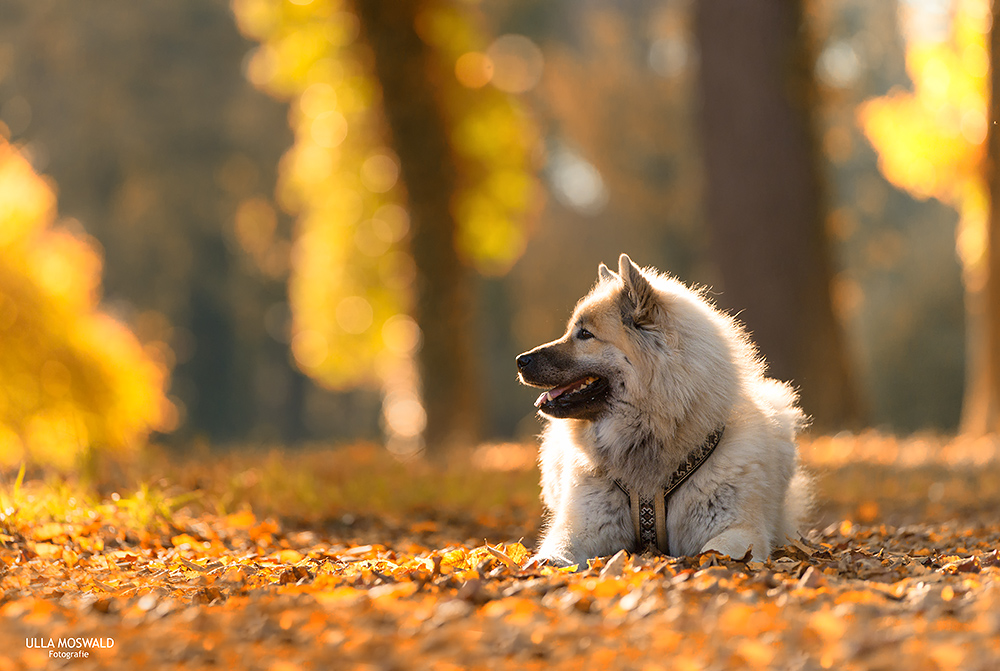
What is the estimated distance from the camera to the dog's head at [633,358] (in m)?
4.58

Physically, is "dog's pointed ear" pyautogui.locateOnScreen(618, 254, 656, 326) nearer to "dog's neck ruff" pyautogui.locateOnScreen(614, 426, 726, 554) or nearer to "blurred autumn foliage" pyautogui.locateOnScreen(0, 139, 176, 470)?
"dog's neck ruff" pyautogui.locateOnScreen(614, 426, 726, 554)

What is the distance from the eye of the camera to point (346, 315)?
19.4 meters

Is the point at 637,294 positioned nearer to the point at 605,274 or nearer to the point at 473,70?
the point at 605,274

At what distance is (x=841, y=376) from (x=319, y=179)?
10555 millimetres

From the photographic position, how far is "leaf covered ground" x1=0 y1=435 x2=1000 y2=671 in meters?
2.81

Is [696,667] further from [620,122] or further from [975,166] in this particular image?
[620,122]

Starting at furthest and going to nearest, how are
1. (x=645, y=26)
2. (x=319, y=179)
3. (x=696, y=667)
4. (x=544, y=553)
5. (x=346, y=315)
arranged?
(x=645, y=26)
(x=346, y=315)
(x=319, y=179)
(x=544, y=553)
(x=696, y=667)

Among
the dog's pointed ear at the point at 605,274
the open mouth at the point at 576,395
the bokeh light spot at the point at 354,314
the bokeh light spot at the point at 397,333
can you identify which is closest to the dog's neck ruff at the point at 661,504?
the open mouth at the point at 576,395

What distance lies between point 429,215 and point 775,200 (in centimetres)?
539

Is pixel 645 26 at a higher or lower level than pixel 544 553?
higher

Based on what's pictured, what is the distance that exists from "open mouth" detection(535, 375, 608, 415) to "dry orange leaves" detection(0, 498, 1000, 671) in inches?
30.3

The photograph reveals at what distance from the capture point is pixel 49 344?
565 inches

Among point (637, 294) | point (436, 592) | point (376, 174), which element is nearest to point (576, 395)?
point (637, 294)

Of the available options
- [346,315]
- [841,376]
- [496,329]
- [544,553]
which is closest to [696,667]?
[544,553]
